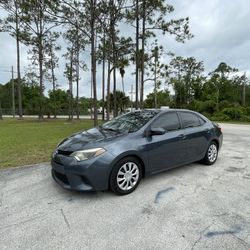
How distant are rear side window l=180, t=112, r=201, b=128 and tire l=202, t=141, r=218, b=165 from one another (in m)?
0.66

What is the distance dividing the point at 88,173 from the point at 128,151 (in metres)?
0.71

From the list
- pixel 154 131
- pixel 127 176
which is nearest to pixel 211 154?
pixel 154 131

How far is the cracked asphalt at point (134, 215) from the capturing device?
2.41 meters

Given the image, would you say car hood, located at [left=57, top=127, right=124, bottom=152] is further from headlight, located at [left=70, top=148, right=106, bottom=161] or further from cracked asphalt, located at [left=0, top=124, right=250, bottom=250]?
cracked asphalt, located at [left=0, top=124, right=250, bottom=250]

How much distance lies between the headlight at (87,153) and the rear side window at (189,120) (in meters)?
2.10

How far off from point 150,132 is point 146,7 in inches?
500

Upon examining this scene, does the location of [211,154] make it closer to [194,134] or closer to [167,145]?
[194,134]

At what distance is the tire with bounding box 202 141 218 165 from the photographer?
5148mm

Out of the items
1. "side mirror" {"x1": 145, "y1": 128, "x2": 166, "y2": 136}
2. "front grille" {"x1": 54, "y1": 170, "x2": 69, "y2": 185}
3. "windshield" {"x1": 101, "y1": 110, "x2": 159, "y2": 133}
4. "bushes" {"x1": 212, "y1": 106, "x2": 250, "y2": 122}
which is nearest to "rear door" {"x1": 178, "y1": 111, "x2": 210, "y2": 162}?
"windshield" {"x1": 101, "y1": 110, "x2": 159, "y2": 133}

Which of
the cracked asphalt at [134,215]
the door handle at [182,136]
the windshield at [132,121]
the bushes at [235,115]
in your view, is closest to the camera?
the cracked asphalt at [134,215]

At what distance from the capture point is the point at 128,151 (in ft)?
11.6

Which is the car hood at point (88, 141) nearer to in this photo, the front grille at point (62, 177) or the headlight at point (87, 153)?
the headlight at point (87, 153)

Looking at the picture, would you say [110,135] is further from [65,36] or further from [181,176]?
[65,36]

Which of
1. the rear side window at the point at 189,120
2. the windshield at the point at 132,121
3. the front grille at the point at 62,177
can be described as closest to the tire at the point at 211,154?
the rear side window at the point at 189,120
